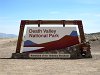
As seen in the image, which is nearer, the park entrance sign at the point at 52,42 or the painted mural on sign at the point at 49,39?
the park entrance sign at the point at 52,42

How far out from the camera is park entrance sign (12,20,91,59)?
83.0 ft

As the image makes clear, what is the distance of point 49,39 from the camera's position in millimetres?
25812

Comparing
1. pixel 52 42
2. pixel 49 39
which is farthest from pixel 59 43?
pixel 49 39

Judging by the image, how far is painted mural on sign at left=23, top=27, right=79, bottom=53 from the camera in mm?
25500

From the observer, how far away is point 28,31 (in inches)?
1019

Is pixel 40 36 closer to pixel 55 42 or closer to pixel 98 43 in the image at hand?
pixel 55 42

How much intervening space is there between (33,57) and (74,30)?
12.9 feet

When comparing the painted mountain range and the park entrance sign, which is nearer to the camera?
the park entrance sign

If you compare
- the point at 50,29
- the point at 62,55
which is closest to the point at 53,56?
the point at 62,55

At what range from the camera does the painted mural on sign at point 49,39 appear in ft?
83.7

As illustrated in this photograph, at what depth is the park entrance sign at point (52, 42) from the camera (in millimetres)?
25297

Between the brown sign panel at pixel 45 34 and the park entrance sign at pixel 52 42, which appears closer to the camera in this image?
the park entrance sign at pixel 52 42

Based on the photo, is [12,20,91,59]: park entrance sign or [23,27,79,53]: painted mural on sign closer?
[12,20,91,59]: park entrance sign

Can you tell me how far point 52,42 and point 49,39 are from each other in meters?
0.35
